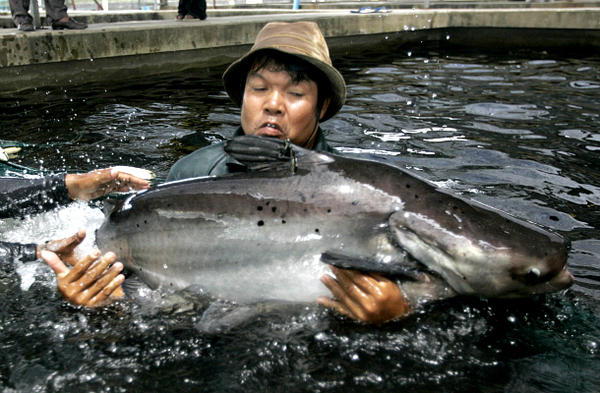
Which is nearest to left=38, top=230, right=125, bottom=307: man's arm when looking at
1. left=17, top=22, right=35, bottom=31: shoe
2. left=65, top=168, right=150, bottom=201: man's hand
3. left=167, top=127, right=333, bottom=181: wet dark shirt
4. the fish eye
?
left=167, top=127, right=333, bottom=181: wet dark shirt

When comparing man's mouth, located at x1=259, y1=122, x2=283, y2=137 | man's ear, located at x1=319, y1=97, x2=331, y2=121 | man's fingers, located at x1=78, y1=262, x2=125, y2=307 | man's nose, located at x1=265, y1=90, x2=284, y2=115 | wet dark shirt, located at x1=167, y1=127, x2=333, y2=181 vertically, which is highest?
man's nose, located at x1=265, y1=90, x2=284, y2=115

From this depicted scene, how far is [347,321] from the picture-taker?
300cm

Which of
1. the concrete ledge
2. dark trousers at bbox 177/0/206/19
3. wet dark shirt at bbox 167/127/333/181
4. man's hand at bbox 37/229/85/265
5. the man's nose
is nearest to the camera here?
man's hand at bbox 37/229/85/265

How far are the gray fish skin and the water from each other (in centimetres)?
21

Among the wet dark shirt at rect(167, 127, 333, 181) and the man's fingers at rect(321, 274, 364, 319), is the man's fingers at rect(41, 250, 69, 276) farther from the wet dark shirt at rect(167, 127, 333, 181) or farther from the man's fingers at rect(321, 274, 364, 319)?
the man's fingers at rect(321, 274, 364, 319)

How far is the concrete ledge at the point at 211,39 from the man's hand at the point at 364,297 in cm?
921

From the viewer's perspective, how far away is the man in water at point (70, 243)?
2.97 meters

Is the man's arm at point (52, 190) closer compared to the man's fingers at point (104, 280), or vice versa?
the man's fingers at point (104, 280)

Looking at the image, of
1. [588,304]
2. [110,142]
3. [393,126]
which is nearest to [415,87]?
[393,126]

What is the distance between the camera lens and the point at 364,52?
1502cm

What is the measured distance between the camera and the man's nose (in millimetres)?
3273

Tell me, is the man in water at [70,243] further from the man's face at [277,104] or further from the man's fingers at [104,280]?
the man's face at [277,104]

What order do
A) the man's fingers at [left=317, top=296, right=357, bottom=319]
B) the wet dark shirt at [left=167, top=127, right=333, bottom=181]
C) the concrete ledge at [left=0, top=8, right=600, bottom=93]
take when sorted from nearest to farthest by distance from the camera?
the man's fingers at [left=317, top=296, right=357, bottom=319], the wet dark shirt at [left=167, top=127, right=333, bottom=181], the concrete ledge at [left=0, top=8, right=600, bottom=93]

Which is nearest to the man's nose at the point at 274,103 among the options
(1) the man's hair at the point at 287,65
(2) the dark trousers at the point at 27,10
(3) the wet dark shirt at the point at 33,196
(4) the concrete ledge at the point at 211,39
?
(1) the man's hair at the point at 287,65
